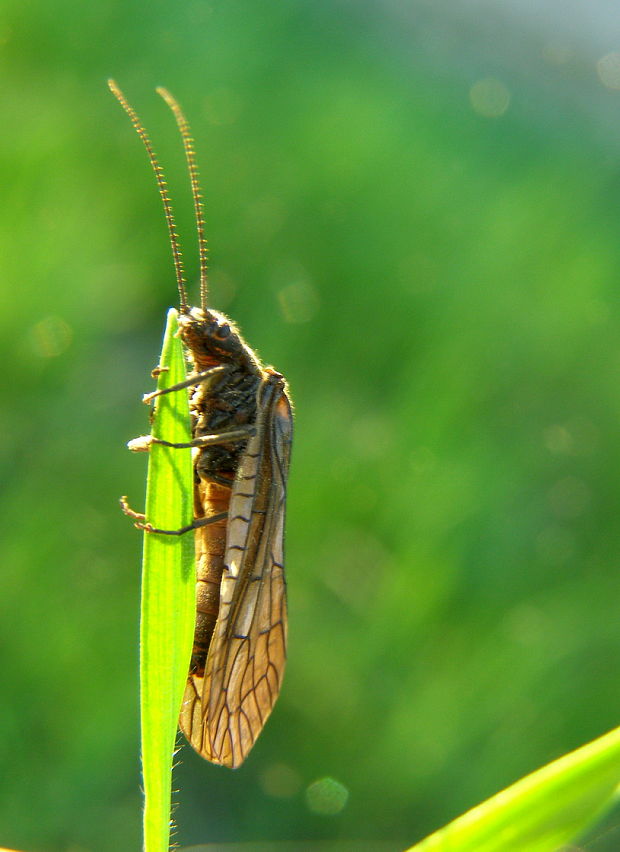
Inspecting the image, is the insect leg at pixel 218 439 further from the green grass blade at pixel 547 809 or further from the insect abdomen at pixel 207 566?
the green grass blade at pixel 547 809

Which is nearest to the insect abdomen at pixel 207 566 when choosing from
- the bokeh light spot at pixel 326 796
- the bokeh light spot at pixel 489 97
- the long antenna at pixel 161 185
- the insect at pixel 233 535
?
the insect at pixel 233 535

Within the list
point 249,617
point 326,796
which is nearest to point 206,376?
point 249,617

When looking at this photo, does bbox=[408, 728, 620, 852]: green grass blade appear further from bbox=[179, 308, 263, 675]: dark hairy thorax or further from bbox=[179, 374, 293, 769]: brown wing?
bbox=[179, 308, 263, 675]: dark hairy thorax

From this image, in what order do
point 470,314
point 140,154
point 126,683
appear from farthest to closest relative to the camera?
point 470,314, point 140,154, point 126,683

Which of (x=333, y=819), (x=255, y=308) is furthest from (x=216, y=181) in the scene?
(x=333, y=819)

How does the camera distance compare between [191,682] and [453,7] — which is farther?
[453,7]

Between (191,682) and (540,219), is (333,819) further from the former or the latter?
(540,219)
